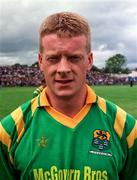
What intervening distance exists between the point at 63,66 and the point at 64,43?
0.44 feet

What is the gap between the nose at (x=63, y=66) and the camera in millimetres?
2803

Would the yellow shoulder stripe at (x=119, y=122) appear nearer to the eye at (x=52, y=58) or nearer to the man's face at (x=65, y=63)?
the man's face at (x=65, y=63)

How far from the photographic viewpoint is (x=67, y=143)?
286 centimetres

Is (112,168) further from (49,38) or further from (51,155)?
(49,38)

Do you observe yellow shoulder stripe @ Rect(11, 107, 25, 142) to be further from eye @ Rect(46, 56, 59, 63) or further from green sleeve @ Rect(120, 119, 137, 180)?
green sleeve @ Rect(120, 119, 137, 180)

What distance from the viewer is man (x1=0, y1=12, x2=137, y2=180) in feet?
9.28

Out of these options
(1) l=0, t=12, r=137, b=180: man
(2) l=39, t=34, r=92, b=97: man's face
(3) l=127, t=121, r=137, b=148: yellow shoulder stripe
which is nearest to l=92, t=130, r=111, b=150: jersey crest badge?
(1) l=0, t=12, r=137, b=180: man

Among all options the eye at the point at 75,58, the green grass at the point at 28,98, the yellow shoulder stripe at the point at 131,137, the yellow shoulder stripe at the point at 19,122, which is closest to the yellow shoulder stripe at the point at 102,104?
the yellow shoulder stripe at the point at 131,137

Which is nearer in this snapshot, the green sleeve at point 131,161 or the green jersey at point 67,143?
the green jersey at point 67,143

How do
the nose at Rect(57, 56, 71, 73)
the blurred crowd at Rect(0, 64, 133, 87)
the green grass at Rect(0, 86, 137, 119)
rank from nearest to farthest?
1. the nose at Rect(57, 56, 71, 73)
2. the green grass at Rect(0, 86, 137, 119)
3. the blurred crowd at Rect(0, 64, 133, 87)

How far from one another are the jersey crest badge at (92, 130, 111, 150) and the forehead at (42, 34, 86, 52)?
0.50 meters

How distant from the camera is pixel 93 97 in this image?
3.00 metres

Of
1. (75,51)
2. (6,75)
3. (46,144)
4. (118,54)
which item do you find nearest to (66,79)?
(75,51)

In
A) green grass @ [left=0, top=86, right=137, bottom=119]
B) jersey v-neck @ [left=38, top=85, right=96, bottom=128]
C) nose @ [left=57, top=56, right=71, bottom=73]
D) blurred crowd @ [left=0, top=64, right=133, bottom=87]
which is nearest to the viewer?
nose @ [left=57, top=56, right=71, bottom=73]
